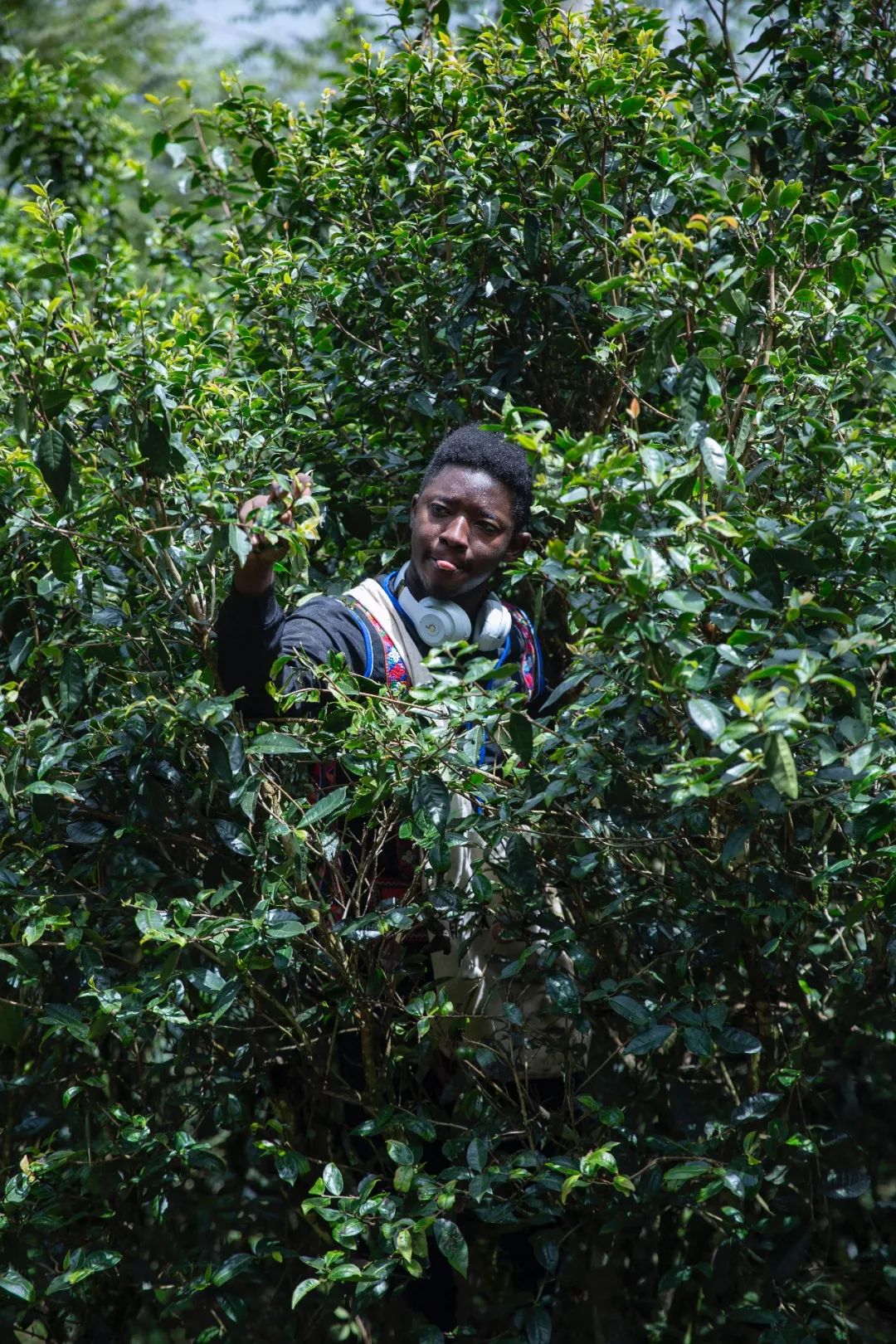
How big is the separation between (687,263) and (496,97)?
68cm

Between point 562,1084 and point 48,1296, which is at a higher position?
point 562,1084

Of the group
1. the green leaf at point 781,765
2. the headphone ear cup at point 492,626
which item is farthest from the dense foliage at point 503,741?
the headphone ear cup at point 492,626

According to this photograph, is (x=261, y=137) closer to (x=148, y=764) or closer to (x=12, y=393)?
(x=12, y=393)

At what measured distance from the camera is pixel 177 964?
2506mm

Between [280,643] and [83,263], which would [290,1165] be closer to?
[280,643]

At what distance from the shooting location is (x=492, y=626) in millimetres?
2820

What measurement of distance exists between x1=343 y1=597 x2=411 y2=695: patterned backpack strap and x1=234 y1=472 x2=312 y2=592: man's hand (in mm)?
449

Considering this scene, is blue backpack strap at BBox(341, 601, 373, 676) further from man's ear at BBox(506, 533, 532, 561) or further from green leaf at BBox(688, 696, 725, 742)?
green leaf at BBox(688, 696, 725, 742)

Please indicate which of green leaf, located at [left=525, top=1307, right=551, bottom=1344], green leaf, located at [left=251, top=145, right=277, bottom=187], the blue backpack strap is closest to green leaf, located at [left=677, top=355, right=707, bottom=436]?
the blue backpack strap

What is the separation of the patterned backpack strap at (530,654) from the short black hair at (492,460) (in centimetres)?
18

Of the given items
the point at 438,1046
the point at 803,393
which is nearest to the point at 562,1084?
the point at 438,1046

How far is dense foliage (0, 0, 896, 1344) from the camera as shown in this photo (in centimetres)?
223

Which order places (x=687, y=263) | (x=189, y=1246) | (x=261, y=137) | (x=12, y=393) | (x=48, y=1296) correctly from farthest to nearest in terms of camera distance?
(x=261, y=137) → (x=189, y=1246) → (x=48, y=1296) → (x=687, y=263) → (x=12, y=393)

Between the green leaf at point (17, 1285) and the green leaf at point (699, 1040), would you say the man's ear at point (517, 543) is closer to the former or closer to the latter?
the green leaf at point (699, 1040)
